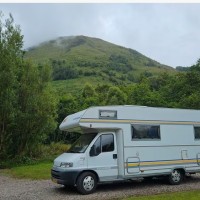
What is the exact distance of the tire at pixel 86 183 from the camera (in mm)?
11876

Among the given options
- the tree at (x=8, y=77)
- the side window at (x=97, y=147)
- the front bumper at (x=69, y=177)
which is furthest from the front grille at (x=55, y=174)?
the tree at (x=8, y=77)

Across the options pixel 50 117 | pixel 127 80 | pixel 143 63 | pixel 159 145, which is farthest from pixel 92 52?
pixel 159 145

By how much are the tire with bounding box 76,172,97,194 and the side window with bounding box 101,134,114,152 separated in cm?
113

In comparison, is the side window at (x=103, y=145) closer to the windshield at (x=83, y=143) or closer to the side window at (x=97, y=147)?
the side window at (x=97, y=147)

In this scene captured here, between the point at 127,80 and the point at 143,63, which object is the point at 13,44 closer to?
the point at 127,80

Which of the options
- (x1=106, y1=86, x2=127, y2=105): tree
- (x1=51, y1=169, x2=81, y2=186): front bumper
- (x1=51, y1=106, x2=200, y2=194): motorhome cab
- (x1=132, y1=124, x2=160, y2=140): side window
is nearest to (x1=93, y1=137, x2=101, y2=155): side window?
(x1=51, y1=106, x2=200, y2=194): motorhome cab

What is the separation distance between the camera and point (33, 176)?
57.9ft

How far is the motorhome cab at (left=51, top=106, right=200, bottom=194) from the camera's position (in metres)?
12.2

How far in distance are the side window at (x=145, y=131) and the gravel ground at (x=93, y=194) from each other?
2.07m

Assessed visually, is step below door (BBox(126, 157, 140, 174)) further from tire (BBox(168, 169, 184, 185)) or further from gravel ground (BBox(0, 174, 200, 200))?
tire (BBox(168, 169, 184, 185))

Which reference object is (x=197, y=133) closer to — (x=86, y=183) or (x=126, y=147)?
(x=126, y=147)

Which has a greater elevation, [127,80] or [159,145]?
[127,80]

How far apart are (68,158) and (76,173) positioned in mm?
681

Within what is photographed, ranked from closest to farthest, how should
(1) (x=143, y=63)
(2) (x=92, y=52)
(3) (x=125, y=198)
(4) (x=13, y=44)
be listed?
(3) (x=125, y=198)
(4) (x=13, y=44)
(1) (x=143, y=63)
(2) (x=92, y=52)
